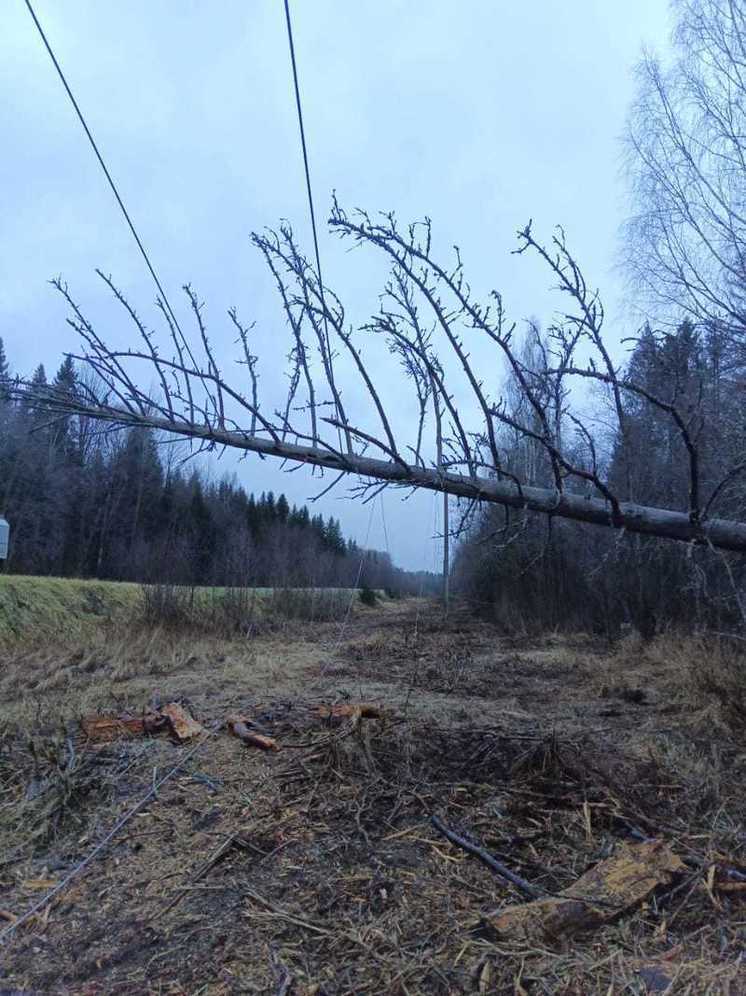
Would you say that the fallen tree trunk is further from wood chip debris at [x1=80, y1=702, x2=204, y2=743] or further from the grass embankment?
the grass embankment

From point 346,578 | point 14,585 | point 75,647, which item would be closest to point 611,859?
point 75,647

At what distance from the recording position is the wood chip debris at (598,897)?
284cm

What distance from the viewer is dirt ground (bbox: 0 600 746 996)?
2.75 meters

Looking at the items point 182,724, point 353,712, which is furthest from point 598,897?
point 182,724

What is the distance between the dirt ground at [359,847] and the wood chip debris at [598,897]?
4cm

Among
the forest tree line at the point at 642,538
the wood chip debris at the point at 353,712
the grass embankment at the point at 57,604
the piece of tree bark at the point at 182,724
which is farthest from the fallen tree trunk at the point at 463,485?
the grass embankment at the point at 57,604

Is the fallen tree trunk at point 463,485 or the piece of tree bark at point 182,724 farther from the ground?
the fallen tree trunk at point 463,485

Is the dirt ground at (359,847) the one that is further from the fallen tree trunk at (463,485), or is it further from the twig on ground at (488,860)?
the fallen tree trunk at (463,485)

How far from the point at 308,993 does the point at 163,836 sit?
4.92 ft

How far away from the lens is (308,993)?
2631 millimetres

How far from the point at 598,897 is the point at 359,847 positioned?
111 cm

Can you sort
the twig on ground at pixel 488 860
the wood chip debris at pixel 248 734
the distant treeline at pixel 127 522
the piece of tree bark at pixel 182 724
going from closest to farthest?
the twig on ground at pixel 488 860
the wood chip debris at pixel 248 734
the piece of tree bark at pixel 182 724
the distant treeline at pixel 127 522

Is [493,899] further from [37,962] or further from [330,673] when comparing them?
[330,673]

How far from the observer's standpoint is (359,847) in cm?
359
